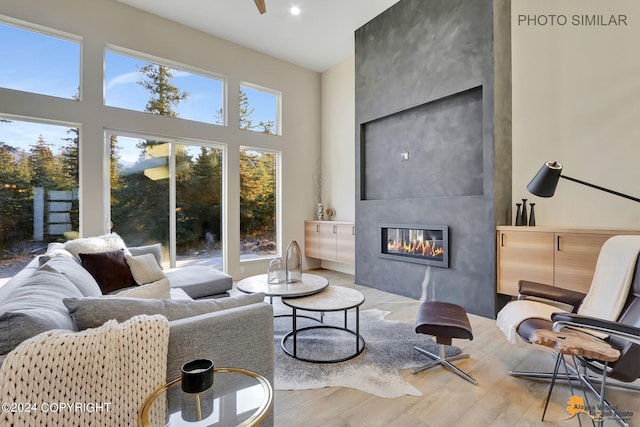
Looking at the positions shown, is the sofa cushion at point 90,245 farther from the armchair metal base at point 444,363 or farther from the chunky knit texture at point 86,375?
the armchair metal base at point 444,363

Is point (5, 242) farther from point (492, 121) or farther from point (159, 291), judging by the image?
point (492, 121)

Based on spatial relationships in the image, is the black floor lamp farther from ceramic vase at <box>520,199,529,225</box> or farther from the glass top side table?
the glass top side table

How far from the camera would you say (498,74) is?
3.38 metres

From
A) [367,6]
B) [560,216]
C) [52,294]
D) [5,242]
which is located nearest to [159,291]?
[52,294]

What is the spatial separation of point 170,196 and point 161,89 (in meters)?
1.58

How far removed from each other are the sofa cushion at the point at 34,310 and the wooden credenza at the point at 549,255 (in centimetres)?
356

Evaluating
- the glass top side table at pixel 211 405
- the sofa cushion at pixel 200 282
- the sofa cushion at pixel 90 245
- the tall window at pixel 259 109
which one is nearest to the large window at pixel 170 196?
the tall window at pixel 259 109

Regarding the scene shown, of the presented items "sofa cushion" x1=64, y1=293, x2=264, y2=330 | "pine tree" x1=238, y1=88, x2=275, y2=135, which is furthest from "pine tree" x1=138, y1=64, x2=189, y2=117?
"sofa cushion" x1=64, y1=293, x2=264, y2=330

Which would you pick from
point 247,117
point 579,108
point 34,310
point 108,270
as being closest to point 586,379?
point 579,108

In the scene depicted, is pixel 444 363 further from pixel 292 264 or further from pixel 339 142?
pixel 339 142

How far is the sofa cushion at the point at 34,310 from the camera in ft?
3.30

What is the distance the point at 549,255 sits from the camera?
9.71 feet

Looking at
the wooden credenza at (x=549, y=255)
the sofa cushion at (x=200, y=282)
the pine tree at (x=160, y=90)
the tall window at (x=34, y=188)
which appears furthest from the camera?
the pine tree at (x=160, y=90)

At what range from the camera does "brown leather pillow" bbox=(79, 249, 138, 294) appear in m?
2.76
